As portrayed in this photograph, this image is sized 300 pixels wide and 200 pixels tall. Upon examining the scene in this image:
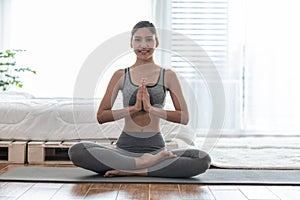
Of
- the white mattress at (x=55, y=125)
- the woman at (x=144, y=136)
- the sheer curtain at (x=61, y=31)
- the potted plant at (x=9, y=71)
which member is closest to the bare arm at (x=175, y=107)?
the woman at (x=144, y=136)

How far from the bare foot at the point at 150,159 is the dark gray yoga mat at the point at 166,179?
74 mm

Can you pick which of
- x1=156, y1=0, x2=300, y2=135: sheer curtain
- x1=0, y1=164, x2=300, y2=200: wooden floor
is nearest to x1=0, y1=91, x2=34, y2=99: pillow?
x1=0, y1=164, x2=300, y2=200: wooden floor

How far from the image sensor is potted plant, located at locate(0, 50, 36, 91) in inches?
213

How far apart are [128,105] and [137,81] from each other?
0.46 feet

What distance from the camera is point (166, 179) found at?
289 centimetres

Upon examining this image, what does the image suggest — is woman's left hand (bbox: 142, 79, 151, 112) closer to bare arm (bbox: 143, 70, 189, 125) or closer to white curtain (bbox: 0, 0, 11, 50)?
bare arm (bbox: 143, 70, 189, 125)

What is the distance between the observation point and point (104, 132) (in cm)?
357

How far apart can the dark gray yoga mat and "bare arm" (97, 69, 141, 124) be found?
32 cm

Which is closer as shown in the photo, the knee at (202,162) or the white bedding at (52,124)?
the knee at (202,162)

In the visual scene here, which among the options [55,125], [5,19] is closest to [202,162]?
[55,125]

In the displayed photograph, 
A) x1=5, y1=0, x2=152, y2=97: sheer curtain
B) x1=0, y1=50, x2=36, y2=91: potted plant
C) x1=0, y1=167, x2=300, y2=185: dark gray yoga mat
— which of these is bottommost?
x1=0, y1=167, x2=300, y2=185: dark gray yoga mat

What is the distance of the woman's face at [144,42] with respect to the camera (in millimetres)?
2910

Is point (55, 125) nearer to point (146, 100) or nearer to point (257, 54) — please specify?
point (146, 100)

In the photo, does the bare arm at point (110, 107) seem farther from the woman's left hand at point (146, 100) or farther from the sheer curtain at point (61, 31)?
the sheer curtain at point (61, 31)
